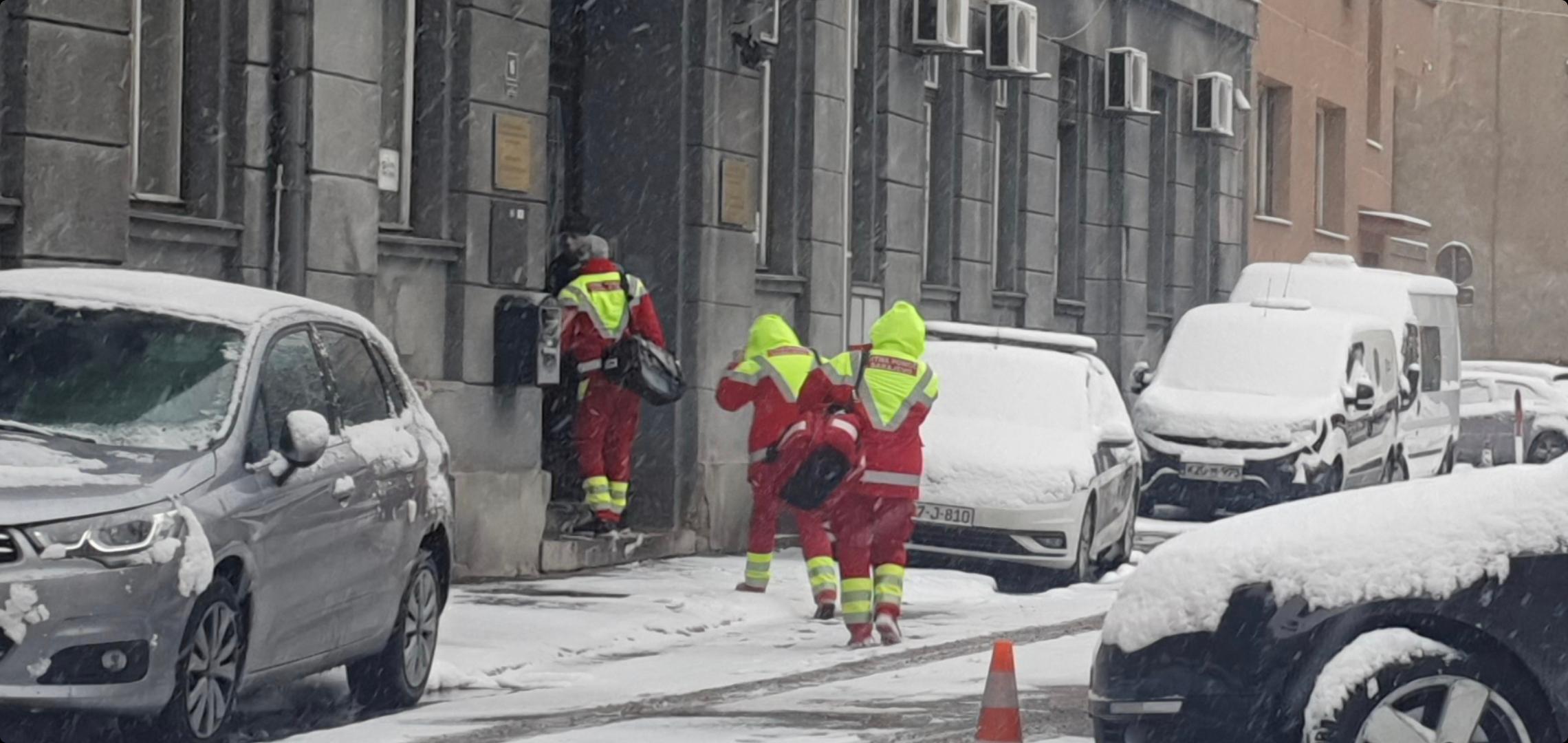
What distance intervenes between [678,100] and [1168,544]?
1174cm

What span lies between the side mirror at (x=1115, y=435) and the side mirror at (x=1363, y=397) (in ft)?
20.5

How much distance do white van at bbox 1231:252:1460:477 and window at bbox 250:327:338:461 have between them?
60.1 feet

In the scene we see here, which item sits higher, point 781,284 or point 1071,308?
point 1071,308

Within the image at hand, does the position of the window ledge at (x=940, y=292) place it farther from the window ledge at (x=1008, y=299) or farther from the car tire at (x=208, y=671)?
the car tire at (x=208, y=671)

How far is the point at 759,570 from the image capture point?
637 inches

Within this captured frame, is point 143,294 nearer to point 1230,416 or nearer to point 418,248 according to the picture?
point 418,248

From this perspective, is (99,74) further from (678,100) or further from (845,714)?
(678,100)

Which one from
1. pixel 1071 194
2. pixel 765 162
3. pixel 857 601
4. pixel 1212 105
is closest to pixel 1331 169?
pixel 1212 105

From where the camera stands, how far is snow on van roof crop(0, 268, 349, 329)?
10125 mm

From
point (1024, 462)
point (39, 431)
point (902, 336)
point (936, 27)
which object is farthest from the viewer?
point (936, 27)

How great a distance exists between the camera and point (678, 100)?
19.5 m

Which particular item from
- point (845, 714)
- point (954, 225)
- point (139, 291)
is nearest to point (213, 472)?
point (139, 291)

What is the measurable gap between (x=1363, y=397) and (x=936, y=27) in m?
5.23

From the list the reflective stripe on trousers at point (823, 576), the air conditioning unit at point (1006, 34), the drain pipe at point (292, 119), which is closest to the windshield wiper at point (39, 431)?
the drain pipe at point (292, 119)
